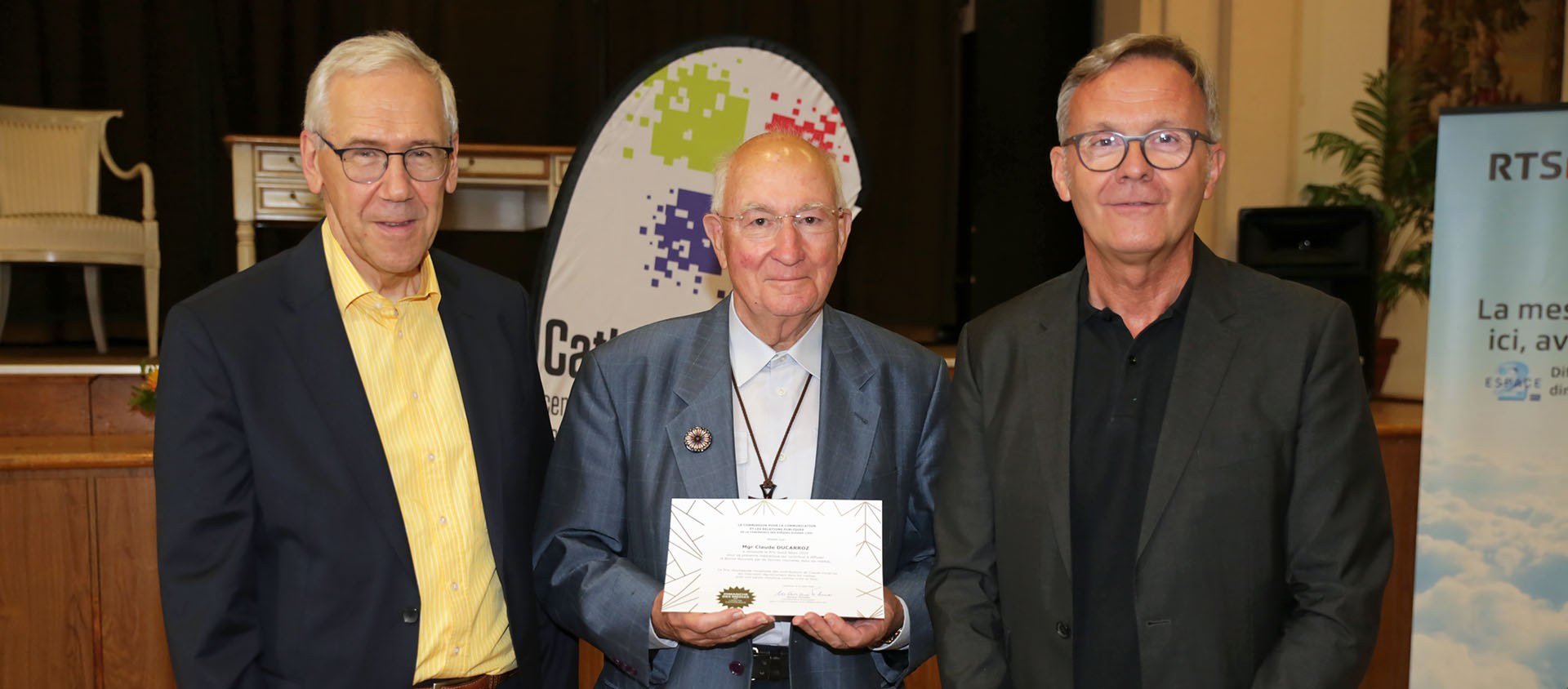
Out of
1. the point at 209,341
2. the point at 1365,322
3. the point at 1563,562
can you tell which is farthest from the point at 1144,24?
the point at 209,341

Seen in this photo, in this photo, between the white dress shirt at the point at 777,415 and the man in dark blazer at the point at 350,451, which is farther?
the white dress shirt at the point at 777,415

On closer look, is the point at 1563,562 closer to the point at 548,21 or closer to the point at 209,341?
the point at 209,341

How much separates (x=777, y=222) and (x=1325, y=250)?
3.59 metres

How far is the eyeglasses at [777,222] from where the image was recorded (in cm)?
187

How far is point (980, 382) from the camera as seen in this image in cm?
177

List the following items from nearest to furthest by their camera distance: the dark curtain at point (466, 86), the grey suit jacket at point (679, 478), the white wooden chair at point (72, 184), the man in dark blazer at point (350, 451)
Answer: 1. the man in dark blazer at point (350, 451)
2. the grey suit jacket at point (679, 478)
3. the white wooden chair at point (72, 184)
4. the dark curtain at point (466, 86)

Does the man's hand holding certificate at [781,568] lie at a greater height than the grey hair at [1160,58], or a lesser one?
lesser

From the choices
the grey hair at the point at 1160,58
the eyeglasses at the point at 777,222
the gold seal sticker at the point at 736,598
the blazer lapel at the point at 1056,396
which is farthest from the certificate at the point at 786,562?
the grey hair at the point at 1160,58

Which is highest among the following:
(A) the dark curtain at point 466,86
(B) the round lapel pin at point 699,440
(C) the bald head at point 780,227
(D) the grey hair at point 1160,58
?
(A) the dark curtain at point 466,86

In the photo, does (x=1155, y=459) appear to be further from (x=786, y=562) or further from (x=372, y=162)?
(x=372, y=162)

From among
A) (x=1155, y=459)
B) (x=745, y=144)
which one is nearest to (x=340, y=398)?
(x=745, y=144)

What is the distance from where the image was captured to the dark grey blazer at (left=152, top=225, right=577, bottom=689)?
1.61 m

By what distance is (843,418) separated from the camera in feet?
6.26

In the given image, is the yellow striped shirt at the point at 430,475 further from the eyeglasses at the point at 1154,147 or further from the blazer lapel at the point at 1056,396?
the eyeglasses at the point at 1154,147
